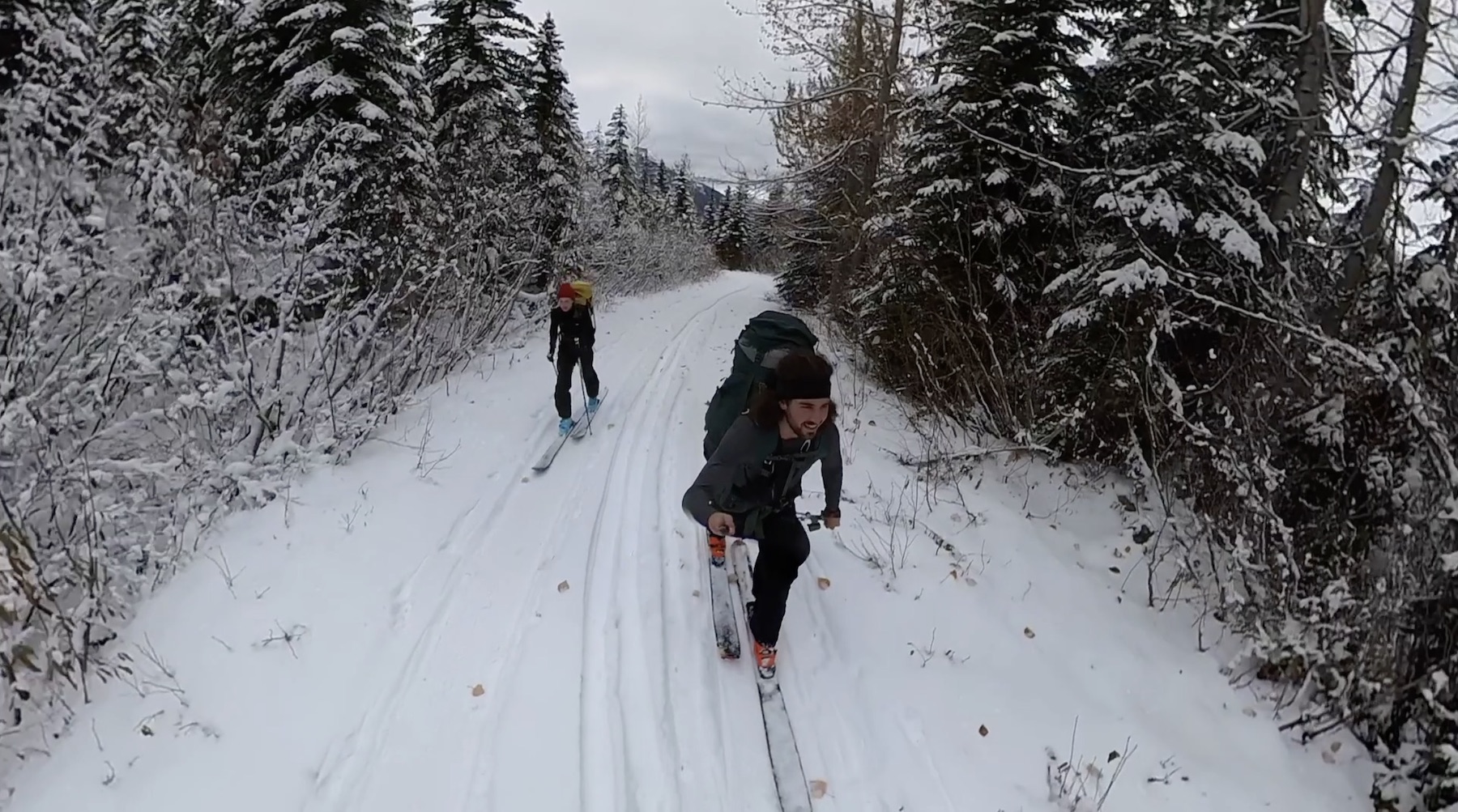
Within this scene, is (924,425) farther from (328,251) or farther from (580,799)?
(328,251)

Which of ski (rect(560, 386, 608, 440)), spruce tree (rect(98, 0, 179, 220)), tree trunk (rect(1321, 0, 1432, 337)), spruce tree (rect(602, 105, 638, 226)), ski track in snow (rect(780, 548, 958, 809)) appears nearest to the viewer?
ski track in snow (rect(780, 548, 958, 809))

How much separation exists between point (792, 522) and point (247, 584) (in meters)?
3.37

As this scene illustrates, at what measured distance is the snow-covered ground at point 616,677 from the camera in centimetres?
308

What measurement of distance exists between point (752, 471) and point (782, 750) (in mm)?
1347

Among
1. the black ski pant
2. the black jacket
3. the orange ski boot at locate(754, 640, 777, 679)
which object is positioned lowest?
the orange ski boot at locate(754, 640, 777, 679)

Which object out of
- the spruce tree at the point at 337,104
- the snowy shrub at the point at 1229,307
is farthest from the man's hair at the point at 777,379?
the spruce tree at the point at 337,104

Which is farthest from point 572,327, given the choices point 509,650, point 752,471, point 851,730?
point 851,730

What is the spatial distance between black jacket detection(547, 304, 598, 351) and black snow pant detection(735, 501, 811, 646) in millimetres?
4694

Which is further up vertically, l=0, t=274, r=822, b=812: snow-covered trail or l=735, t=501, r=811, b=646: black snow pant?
l=735, t=501, r=811, b=646: black snow pant

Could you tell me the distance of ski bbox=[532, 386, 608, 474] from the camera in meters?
6.64

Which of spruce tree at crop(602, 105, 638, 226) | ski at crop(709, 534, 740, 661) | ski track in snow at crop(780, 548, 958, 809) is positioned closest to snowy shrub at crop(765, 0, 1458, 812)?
ski track in snow at crop(780, 548, 958, 809)

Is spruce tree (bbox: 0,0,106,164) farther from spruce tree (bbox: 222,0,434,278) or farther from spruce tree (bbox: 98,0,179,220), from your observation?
spruce tree (bbox: 222,0,434,278)

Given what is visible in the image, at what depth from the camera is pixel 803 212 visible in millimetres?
18109

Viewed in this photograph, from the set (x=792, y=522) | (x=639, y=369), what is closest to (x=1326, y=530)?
(x=792, y=522)
